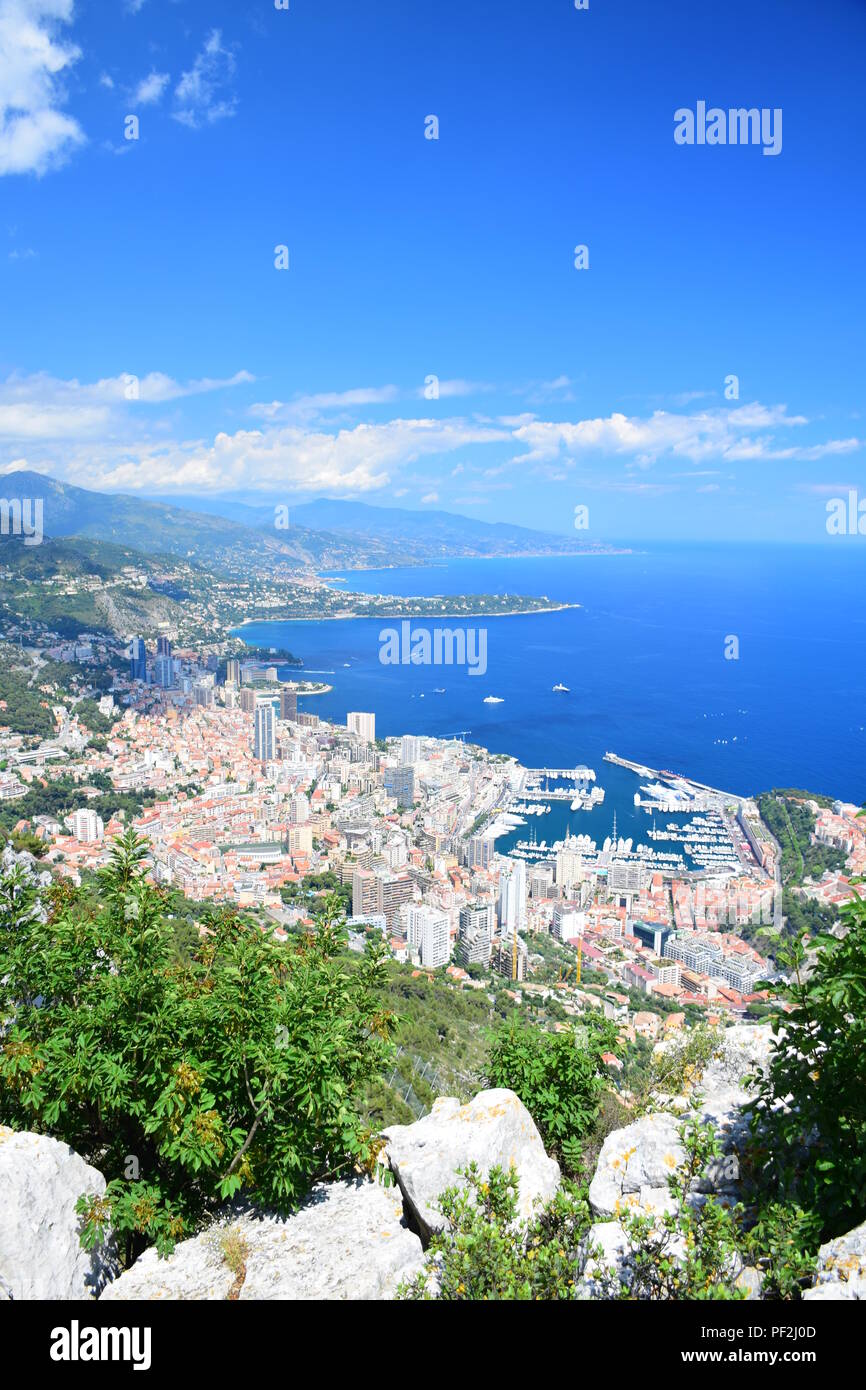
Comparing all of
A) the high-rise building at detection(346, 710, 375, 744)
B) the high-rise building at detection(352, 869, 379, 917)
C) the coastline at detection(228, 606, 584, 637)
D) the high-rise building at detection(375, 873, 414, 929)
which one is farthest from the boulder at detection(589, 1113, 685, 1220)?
the coastline at detection(228, 606, 584, 637)

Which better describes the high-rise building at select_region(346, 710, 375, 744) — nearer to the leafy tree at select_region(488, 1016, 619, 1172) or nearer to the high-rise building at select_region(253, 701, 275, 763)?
the high-rise building at select_region(253, 701, 275, 763)

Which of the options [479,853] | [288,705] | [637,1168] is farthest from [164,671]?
[637,1168]

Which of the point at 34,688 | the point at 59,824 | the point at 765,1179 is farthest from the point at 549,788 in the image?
the point at 765,1179

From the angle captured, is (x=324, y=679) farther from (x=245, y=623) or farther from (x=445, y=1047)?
(x=445, y=1047)

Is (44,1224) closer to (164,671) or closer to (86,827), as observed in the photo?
(86,827)

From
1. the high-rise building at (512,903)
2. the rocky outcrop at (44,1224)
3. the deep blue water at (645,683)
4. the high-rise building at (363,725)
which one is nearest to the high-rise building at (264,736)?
the high-rise building at (363,725)

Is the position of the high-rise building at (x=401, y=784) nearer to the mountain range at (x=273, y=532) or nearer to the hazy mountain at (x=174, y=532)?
the mountain range at (x=273, y=532)
